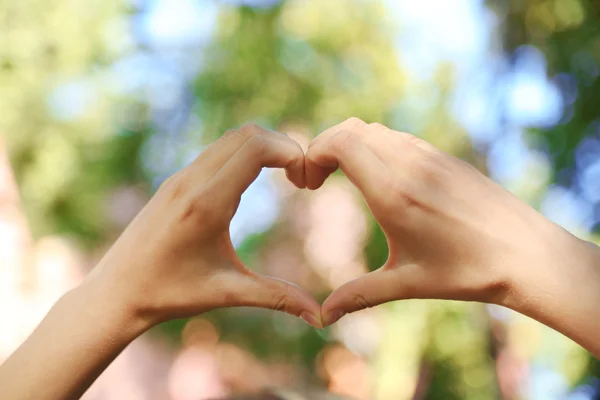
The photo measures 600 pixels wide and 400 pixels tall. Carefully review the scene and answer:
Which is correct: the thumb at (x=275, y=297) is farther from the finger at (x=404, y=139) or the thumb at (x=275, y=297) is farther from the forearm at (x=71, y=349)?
the finger at (x=404, y=139)

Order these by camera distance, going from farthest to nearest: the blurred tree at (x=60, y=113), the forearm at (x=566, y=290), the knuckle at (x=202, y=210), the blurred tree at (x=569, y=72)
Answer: the blurred tree at (x=60, y=113) → the blurred tree at (x=569, y=72) → the knuckle at (x=202, y=210) → the forearm at (x=566, y=290)

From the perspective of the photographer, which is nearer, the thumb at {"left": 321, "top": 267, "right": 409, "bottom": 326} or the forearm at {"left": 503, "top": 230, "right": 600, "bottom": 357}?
the forearm at {"left": 503, "top": 230, "right": 600, "bottom": 357}

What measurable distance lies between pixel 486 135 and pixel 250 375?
153 inches

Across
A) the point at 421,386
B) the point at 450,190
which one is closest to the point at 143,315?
the point at 450,190

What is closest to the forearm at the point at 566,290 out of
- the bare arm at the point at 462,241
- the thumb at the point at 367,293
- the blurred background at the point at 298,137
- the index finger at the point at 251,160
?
the bare arm at the point at 462,241

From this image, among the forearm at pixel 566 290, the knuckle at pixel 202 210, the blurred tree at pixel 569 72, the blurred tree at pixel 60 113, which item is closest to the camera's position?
the forearm at pixel 566 290

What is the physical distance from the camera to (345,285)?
39.4 inches

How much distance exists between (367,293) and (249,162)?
0.32m

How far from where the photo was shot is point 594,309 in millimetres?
828

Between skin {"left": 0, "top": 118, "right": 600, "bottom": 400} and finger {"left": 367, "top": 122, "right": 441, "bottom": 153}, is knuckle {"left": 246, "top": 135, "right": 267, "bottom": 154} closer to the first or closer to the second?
skin {"left": 0, "top": 118, "right": 600, "bottom": 400}

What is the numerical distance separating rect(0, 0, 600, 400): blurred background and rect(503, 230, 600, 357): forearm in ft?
16.2

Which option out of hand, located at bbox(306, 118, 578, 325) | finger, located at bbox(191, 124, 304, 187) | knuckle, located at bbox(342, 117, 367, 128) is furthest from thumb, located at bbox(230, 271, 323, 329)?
knuckle, located at bbox(342, 117, 367, 128)

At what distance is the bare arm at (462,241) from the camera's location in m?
0.85

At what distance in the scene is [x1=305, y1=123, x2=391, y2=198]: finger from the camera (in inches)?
36.2
